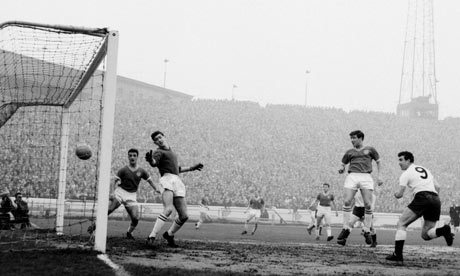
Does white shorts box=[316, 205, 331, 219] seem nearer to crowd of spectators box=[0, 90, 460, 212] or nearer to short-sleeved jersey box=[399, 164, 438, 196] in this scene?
short-sleeved jersey box=[399, 164, 438, 196]

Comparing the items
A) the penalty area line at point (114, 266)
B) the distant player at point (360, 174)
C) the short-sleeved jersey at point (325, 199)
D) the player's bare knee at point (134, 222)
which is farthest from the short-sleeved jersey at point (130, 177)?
the short-sleeved jersey at point (325, 199)

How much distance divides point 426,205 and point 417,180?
43 cm

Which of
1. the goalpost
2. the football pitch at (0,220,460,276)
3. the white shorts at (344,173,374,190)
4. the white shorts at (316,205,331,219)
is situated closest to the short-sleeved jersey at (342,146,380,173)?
the white shorts at (344,173,374,190)

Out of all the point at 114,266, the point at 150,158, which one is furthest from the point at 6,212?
the point at 114,266

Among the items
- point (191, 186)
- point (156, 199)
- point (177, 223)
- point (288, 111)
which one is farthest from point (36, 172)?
point (288, 111)

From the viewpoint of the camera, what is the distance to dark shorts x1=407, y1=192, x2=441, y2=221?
9.36 meters

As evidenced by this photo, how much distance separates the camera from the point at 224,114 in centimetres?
6078

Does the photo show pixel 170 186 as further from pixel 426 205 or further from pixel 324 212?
pixel 324 212

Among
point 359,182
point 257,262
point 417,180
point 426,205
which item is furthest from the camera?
point 359,182

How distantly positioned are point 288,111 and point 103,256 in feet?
194

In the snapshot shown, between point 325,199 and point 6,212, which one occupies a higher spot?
point 325,199

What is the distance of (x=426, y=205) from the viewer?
937 centimetres

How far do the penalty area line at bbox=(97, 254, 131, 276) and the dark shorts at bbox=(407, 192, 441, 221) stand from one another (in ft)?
16.2

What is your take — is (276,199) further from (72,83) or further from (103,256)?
(103,256)
